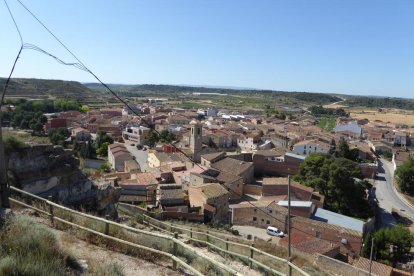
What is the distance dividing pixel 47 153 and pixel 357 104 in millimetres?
192271

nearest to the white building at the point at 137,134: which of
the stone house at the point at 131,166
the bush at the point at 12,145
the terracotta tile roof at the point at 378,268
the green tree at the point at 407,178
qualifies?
the stone house at the point at 131,166

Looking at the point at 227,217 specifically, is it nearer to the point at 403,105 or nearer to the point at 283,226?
the point at 283,226

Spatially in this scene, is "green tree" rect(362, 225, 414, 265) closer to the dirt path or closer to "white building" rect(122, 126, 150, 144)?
the dirt path

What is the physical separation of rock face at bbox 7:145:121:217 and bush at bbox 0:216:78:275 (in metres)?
4.90

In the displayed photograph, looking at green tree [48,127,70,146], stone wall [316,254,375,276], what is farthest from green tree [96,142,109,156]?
stone wall [316,254,375,276]

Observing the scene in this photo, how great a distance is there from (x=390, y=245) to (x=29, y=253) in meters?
22.1

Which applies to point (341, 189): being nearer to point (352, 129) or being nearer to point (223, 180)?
point (223, 180)

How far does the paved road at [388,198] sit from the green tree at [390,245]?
794cm

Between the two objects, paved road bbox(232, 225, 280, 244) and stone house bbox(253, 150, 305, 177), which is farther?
stone house bbox(253, 150, 305, 177)

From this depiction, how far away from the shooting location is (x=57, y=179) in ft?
36.6

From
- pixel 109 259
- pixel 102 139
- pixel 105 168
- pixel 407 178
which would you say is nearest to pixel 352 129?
pixel 407 178

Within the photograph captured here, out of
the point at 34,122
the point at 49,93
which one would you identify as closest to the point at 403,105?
the point at 49,93

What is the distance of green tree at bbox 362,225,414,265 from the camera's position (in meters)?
21.9

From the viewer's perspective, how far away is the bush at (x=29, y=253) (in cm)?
427
